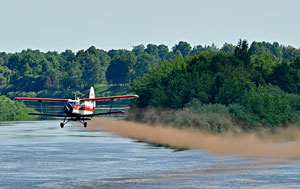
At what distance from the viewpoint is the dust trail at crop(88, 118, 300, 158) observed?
83.4 meters

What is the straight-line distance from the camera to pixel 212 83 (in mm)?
125000

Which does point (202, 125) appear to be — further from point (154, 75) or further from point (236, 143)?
point (154, 75)

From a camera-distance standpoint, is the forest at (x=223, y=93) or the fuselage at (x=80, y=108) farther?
the forest at (x=223, y=93)

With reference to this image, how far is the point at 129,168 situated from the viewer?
224ft

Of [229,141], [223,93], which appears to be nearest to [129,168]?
[229,141]

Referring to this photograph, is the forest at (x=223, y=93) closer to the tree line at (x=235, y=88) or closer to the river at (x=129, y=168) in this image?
the tree line at (x=235, y=88)

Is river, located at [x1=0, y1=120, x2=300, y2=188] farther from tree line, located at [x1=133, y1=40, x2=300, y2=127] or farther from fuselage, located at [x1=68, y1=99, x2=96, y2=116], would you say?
tree line, located at [x1=133, y1=40, x2=300, y2=127]

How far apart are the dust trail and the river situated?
4654 mm

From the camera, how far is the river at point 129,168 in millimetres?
58875

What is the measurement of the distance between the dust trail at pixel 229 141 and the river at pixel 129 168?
4.65 meters

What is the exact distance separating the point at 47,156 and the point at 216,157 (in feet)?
66.9

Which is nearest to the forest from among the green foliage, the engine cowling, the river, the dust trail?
the dust trail

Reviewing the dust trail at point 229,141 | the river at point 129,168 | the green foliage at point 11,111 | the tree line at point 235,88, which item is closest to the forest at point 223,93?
the tree line at point 235,88

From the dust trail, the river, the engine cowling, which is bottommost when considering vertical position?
the river
